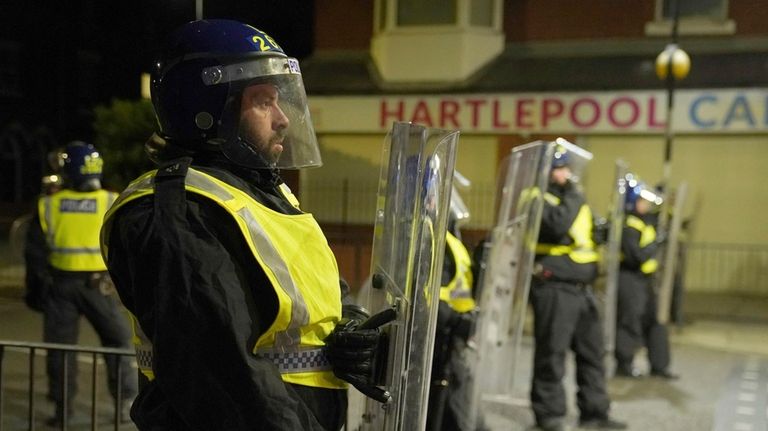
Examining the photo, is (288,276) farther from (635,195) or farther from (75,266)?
(635,195)

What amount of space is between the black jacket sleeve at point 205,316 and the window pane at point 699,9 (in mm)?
14300

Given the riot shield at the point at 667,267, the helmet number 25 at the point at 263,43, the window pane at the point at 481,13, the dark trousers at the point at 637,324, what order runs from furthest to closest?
the window pane at the point at 481,13 < the riot shield at the point at 667,267 < the dark trousers at the point at 637,324 < the helmet number 25 at the point at 263,43

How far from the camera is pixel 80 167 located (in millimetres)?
5625

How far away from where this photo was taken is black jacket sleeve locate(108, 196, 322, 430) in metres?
1.66

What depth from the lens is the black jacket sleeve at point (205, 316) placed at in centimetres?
166

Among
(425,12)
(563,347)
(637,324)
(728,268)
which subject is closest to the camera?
(563,347)

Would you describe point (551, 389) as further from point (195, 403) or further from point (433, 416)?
point (195, 403)

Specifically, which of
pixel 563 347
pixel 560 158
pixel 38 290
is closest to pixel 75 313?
pixel 38 290

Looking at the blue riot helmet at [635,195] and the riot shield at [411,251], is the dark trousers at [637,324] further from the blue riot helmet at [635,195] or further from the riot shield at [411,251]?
the riot shield at [411,251]

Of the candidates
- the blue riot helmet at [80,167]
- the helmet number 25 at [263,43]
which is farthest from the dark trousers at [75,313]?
the helmet number 25 at [263,43]

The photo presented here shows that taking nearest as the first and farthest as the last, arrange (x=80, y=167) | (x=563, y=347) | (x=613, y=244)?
(x=80, y=167) < (x=563, y=347) < (x=613, y=244)

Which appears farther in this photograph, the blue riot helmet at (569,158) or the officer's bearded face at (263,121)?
the blue riot helmet at (569,158)

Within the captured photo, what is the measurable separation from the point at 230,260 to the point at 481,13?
14.4 m

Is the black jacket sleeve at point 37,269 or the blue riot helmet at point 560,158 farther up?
the blue riot helmet at point 560,158
